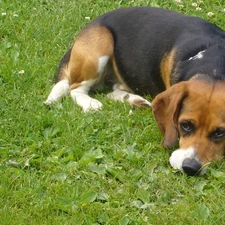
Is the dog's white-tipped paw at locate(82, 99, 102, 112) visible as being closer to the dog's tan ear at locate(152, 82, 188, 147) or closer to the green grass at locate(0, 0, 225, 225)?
the green grass at locate(0, 0, 225, 225)

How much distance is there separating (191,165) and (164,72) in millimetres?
1552

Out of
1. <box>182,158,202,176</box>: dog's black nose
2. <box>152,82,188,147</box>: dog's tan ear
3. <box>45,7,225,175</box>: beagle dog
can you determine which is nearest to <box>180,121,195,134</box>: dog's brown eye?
<box>45,7,225,175</box>: beagle dog

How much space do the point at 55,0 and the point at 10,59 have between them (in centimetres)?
170

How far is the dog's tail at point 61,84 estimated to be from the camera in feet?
20.5

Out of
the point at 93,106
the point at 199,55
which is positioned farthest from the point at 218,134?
the point at 93,106

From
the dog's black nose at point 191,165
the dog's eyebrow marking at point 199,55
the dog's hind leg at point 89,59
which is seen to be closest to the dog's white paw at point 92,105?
the dog's hind leg at point 89,59

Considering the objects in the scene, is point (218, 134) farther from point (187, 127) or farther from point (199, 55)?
point (199, 55)

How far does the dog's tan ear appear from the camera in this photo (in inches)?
201

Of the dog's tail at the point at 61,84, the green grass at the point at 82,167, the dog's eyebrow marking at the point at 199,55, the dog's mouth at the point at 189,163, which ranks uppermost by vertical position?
the dog's eyebrow marking at the point at 199,55

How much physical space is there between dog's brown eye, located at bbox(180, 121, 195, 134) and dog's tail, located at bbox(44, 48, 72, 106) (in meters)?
1.60

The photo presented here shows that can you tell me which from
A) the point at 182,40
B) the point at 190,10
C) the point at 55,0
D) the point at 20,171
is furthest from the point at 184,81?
the point at 55,0

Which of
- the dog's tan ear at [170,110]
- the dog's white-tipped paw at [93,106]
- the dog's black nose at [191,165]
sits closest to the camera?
the dog's black nose at [191,165]

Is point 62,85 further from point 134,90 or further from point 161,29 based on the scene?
point 161,29

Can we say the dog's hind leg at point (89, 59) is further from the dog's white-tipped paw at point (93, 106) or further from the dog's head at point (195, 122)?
the dog's head at point (195, 122)
